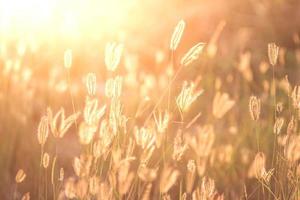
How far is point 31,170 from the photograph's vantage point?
3.88 meters

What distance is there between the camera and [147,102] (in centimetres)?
464

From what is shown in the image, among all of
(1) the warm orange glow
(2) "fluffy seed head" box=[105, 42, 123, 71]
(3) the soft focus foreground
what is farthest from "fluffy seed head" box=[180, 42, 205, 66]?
(1) the warm orange glow

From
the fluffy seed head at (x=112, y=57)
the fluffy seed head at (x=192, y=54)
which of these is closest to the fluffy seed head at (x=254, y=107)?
the fluffy seed head at (x=192, y=54)

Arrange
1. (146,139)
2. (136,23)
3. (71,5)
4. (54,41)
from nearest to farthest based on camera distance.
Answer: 1. (146,139)
2. (54,41)
3. (71,5)
4. (136,23)

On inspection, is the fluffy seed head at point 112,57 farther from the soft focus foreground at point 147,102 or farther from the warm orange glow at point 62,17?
the warm orange glow at point 62,17

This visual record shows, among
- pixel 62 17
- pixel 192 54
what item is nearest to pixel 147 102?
pixel 62 17

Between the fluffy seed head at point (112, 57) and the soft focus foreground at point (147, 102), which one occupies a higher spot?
the fluffy seed head at point (112, 57)

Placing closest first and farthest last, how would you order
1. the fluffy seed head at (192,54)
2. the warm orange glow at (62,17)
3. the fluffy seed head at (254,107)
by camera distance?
the fluffy seed head at (192,54), the fluffy seed head at (254,107), the warm orange glow at (62,17)

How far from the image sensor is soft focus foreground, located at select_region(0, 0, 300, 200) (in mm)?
2051

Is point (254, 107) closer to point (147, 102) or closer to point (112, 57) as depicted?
point (112, 57)

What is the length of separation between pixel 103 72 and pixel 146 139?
382 cm

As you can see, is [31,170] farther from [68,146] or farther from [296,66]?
[296,66]

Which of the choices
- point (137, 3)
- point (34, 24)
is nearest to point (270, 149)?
point (34, 24)

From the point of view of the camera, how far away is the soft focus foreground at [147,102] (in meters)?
2.05
